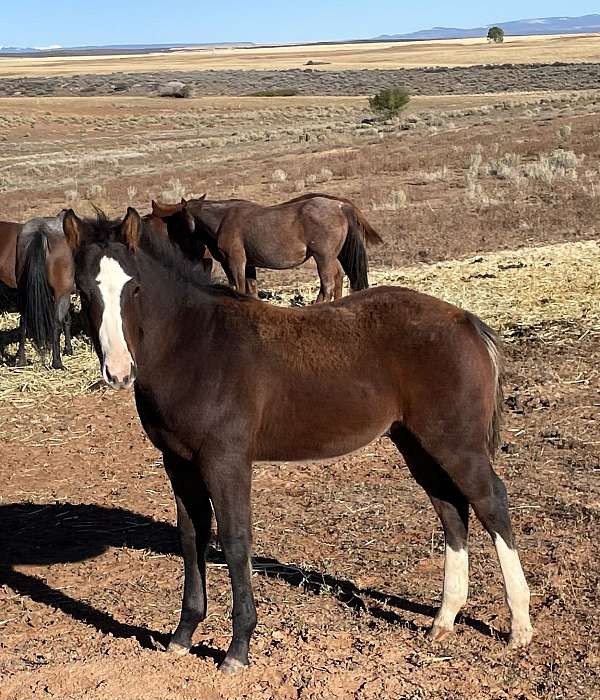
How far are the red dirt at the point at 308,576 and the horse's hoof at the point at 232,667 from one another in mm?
34

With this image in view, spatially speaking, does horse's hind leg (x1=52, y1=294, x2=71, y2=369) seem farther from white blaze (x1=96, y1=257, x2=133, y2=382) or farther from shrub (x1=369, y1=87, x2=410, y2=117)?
shrub (x1=369, y1=87, x2=410, y2=117)

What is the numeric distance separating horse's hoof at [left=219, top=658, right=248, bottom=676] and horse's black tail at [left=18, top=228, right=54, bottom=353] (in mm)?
6404

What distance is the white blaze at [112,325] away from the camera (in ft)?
13.1

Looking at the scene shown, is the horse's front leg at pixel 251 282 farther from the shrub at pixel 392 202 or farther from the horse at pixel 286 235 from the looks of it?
the shrub at pixel 392 202

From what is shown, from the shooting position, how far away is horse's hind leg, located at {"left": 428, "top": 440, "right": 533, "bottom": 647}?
453 cm

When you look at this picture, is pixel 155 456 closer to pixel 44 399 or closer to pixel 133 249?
pixel 44 399

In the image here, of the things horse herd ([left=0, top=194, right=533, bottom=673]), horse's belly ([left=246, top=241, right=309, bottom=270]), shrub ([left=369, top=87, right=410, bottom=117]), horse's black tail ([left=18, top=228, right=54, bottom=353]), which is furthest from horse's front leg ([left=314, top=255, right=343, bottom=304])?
shrub ([left=369, top=87, right=410, bottom=117])

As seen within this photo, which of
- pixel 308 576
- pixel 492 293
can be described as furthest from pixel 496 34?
pixel 308 576

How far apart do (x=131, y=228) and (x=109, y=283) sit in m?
0.28

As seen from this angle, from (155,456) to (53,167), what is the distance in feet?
93.1

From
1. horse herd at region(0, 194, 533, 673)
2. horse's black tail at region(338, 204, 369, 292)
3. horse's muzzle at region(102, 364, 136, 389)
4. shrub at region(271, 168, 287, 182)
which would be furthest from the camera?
shrub at region(271, 168, 287, 182)

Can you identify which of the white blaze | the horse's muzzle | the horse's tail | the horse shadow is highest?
the white blaze

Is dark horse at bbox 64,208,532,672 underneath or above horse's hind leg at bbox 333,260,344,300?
above

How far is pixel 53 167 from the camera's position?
3409 cm
